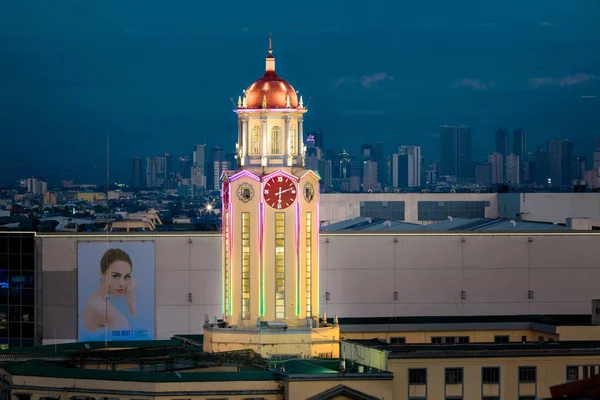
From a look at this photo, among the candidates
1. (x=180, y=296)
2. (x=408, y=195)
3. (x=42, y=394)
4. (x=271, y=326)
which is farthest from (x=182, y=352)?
(x=408, y=195)

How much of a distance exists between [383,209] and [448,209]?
15.7 ft

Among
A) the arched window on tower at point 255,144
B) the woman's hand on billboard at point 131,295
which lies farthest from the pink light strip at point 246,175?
the woman's hand on billboard at point 131,295

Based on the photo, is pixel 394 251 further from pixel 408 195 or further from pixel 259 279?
pixel 408 195

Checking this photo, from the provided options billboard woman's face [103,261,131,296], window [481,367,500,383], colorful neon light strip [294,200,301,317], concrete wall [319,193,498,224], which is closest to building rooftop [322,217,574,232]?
billboard woman's face [103,261,131,296]

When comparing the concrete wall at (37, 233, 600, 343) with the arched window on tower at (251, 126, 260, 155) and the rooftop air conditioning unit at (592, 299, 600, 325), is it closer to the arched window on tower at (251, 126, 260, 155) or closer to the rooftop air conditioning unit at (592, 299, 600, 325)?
the rooftop air conditioning unit at (592, 299, 600, 325)

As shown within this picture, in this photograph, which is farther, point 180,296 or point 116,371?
point 180,296

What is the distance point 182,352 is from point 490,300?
2775 cm

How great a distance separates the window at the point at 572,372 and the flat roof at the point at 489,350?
484 millimetres

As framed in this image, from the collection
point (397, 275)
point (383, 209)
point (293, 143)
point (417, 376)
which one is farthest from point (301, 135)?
point (383, 209)

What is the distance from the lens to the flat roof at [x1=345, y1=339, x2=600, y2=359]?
71.0m

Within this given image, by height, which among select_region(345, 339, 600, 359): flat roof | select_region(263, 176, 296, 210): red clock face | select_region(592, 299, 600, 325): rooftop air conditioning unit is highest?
select_region(263, 176, 296, 210): red clock face

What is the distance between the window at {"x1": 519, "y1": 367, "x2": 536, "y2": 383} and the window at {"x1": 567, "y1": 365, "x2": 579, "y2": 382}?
4.60ft

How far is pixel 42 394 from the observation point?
6862 cm

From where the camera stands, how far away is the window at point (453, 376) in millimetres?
71188
